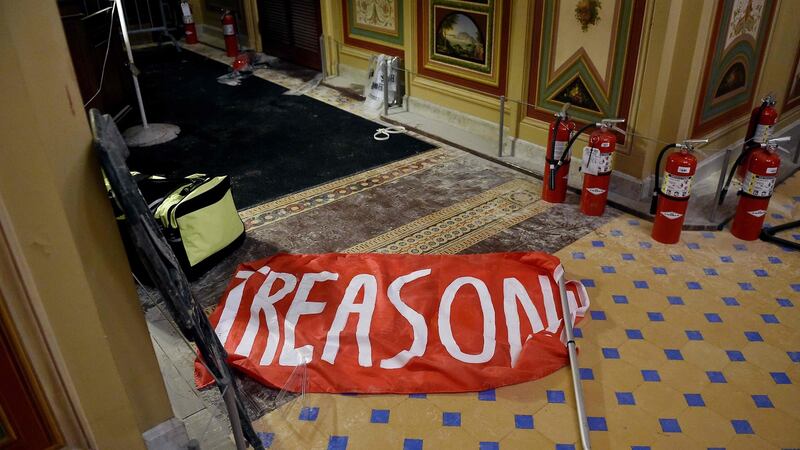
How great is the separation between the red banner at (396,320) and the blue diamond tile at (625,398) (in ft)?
1.09

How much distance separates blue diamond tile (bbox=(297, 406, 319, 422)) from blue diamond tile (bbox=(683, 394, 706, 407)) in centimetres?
185

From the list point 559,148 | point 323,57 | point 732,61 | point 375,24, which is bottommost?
point 323,57

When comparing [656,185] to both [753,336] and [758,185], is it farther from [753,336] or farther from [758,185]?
[753,336]

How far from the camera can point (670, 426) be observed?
302 cm

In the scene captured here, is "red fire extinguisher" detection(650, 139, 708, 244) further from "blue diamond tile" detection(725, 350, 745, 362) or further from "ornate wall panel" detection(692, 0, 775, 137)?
"blue diamond tile" detection(725, 350, 745, 362)

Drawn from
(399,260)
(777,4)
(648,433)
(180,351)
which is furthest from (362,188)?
(777,4)

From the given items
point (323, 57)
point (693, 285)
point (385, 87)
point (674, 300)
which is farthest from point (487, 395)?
point (323, 57)

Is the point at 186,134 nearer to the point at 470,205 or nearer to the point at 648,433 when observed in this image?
the point at 470,205

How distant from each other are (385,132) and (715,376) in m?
4.26

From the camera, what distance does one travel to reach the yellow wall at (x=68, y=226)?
1779mm

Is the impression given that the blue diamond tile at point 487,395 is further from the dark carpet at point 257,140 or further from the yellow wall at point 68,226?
the dark carpet at point 257,140

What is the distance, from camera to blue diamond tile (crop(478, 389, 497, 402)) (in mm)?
3199

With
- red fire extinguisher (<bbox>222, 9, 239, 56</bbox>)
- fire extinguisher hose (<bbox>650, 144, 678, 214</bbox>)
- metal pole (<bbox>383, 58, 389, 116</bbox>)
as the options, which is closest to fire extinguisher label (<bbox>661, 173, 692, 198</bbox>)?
fire extinguisher hose (<bbox>650, 144, 678, 214</bbox>)

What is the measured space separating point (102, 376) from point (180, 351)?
1438 mm
